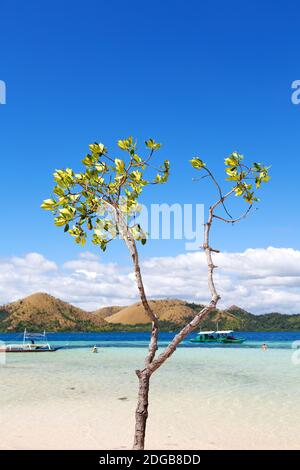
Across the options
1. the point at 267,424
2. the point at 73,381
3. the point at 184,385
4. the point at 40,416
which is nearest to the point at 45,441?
the point at 40,416

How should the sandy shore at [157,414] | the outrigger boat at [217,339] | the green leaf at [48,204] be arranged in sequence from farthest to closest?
the outrigger boat at [217,339]
the sandy shore at [157,414]
the green leaf at [48,204]

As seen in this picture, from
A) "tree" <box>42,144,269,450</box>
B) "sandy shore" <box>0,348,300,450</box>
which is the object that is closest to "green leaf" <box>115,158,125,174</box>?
"tree" <box>42,144,269,450</box>

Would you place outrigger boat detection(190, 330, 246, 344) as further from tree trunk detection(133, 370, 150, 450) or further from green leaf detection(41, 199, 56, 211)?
green leaf detection(41, 199, 56, 211)

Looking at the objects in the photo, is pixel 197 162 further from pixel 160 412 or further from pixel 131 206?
pixel 160 412

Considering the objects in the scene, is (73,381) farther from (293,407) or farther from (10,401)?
(293,407)

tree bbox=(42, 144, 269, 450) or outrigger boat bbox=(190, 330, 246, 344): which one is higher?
tree bbox=(42, 144, 269, 450)

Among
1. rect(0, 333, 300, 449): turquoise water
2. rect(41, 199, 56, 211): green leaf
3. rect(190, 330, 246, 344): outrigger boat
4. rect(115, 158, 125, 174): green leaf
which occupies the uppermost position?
rect(115, 158, 125, 174): green leaf

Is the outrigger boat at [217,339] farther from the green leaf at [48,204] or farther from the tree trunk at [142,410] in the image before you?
the green leaf at [48,204]

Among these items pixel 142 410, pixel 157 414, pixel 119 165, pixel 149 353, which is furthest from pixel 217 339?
pixel 119 165

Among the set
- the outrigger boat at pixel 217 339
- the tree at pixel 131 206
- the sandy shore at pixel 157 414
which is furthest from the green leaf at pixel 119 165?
the outrigger boat at pixel 217 339

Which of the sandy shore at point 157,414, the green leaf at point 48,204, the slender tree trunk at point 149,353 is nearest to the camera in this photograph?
the green leaf at point 48,204

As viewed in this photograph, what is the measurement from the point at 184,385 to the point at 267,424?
1337 cm

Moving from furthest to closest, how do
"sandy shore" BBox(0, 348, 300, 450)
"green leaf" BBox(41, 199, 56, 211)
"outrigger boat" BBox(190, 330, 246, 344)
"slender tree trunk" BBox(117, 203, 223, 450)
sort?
"outrigger boat" BBox(190, 330, 246, 344) → "sandy shore" BBox(0, 348, 300, 450) → "slender tree trunk" BBox(117, 203, 223, 450) → "green leaf" BBox(41, 199, 56, 211)

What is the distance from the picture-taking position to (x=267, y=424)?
1778 centimetres
